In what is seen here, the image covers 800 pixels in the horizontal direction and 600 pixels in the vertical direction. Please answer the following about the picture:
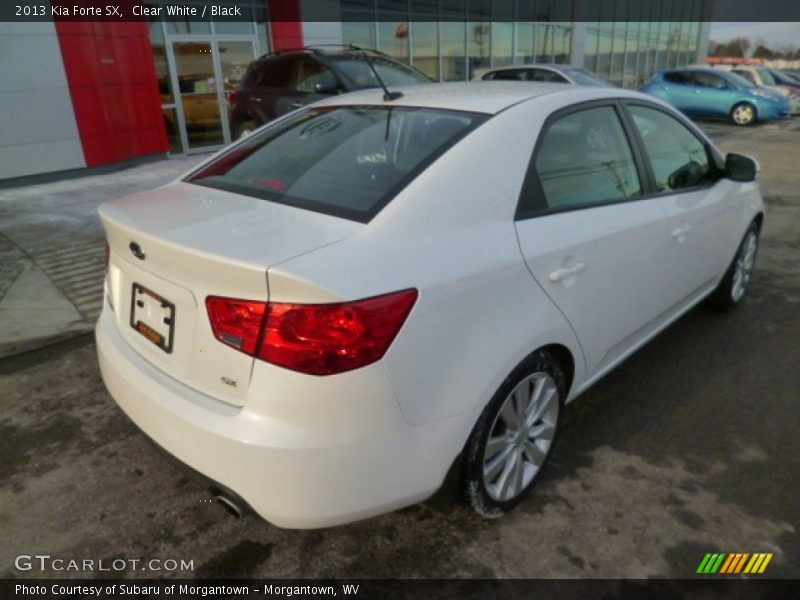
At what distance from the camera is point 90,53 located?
348 inches

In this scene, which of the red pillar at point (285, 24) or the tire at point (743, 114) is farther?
the tire at point (743, 114)

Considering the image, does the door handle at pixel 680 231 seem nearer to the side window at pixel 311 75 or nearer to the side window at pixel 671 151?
the side window at pixel 671 151

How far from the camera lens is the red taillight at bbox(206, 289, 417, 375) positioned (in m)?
1.63

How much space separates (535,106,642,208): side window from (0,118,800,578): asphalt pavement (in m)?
1.12

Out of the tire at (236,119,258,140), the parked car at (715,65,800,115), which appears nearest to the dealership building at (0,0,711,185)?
the tire at (236,119,258,140)

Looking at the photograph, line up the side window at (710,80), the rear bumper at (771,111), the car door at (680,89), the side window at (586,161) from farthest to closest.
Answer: the car door at (680,89), the side window at (710,80), the rear bumper at (771,111), the side window at (586,161)

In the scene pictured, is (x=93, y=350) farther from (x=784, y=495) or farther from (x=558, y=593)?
(x=784, y=495)

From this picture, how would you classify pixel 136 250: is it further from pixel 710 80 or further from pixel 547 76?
pixel 710 80

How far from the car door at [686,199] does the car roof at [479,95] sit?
0.84 feet

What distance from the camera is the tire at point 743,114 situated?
16891 mm

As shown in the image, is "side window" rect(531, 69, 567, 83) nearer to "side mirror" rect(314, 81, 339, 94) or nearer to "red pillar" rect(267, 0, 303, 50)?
"red pillar" rect(267, 0, 303, 50)

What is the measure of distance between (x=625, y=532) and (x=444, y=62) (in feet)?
50.9

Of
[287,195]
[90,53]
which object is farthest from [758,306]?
[90,53]

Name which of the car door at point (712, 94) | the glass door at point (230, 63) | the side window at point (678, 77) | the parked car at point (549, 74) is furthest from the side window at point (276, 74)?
the side window at point (678, 77)
